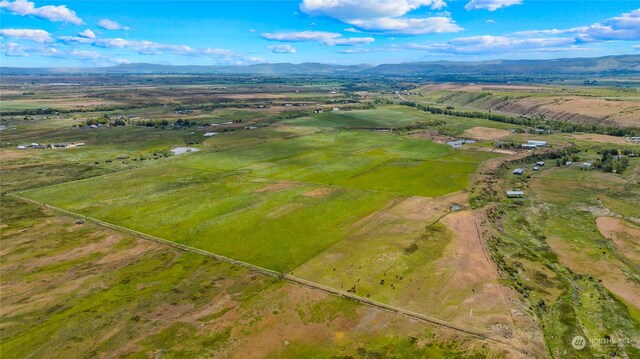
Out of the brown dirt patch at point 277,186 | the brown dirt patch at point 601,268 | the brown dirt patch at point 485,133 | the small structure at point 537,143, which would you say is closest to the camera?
the brown dirt patch at point 601,268

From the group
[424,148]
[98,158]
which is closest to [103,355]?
[98,158]

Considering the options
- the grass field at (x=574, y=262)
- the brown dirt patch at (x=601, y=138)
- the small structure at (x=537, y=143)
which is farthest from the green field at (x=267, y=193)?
the brown dirt patch at (x=601, y=138)

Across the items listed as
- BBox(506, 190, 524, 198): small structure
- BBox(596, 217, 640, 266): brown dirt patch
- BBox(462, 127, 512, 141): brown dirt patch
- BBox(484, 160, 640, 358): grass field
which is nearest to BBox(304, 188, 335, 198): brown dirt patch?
BBox(484, 160, 640, 358): grass field

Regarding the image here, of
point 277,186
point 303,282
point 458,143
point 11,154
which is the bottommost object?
point 303,282

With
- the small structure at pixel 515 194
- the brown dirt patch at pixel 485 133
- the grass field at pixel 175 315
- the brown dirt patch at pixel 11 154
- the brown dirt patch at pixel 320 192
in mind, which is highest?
the brown dirt patch at pixel 11 154

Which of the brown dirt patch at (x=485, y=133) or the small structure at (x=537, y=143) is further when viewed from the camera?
the brown dirt patch at (x=485, y=133)

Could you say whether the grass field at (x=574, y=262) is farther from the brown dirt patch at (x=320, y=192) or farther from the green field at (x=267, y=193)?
the brown dirt patch at (x=320, y=192)

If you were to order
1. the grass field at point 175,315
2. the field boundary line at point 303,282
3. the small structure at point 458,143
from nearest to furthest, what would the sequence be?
1. the grass field at point 175,315
2. the field boundary line at point 303,282
3. the small structure at point 458,143

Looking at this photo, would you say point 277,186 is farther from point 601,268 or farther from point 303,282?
point 601,268

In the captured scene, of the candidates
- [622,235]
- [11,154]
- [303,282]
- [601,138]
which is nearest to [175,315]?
[303,282]
